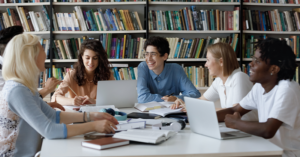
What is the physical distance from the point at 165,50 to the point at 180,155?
69.2 inches

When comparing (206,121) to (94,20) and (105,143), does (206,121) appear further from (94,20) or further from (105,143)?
(94,20)

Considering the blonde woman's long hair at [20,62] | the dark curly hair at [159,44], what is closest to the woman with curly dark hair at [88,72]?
the dark curly hair at [159,44]

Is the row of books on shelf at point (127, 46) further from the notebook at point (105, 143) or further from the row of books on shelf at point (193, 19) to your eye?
the notebook at point (105, 143)

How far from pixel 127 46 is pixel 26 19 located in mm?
1266

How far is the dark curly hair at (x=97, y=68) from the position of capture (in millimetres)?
2516

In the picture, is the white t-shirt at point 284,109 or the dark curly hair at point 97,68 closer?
the white t-shirt at point 284,109

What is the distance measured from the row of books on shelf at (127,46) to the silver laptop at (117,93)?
148 cm

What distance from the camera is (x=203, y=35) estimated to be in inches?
150

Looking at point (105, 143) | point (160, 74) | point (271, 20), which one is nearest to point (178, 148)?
point (105, 143)

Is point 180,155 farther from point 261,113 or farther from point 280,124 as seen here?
point 261,113

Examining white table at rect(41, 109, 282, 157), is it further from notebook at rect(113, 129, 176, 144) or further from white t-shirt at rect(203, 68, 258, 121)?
white t-shirt at rect(203, 68, 258, 121)

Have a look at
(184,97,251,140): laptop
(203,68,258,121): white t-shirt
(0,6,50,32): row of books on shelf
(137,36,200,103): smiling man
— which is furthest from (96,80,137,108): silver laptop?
(0,6,50,32): row of books on shelf

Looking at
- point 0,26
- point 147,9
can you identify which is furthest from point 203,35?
point 0,26

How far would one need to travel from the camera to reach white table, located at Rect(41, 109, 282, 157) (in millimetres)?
1032
